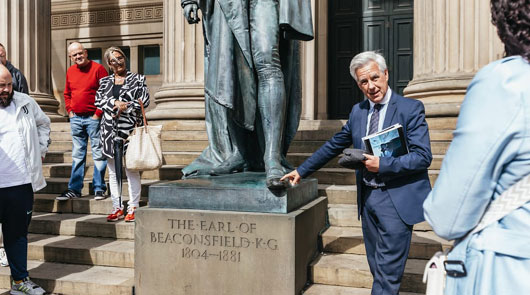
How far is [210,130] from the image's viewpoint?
4.70 meters

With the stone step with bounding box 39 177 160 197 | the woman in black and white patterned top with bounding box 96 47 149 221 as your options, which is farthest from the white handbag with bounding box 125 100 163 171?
the stone step with bounding box 39 177 160 197

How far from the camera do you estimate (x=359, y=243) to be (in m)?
4.43

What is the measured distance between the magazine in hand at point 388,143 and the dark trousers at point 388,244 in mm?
235

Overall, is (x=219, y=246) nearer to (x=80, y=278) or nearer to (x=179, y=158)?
(x=80, y=278)

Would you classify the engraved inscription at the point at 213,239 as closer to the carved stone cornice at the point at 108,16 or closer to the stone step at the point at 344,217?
the stone step at the point at 344,217

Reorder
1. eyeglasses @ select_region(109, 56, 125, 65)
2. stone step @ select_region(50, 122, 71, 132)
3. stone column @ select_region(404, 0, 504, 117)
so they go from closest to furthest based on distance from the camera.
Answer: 1. eyeglasses @ select_region(109, 56, 125, 65)
2. stone column @ select_region(404, 0, 504, 117)
3. stone step @ select_region(50, 122, 71, 132)

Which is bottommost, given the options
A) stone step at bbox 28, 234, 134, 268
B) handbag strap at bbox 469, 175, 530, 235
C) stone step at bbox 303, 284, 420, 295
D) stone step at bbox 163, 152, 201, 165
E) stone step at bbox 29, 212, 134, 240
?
stone step at bbox 303, 284, 420, 295

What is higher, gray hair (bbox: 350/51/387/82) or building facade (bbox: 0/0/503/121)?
building facade (bbox: 0/0/503/121)

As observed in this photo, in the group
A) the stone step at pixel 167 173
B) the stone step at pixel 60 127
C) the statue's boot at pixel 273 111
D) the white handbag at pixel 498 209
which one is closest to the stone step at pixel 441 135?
the statue's boot at pixel 273 111

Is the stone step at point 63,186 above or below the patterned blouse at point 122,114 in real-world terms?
below

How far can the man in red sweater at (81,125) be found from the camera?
19.8 ft

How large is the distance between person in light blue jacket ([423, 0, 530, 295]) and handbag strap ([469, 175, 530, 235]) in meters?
0.01

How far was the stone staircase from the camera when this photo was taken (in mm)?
4035

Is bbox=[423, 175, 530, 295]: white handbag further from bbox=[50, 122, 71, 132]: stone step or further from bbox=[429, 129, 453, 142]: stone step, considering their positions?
bbox=[50, 122, 71, 132]: stone step
